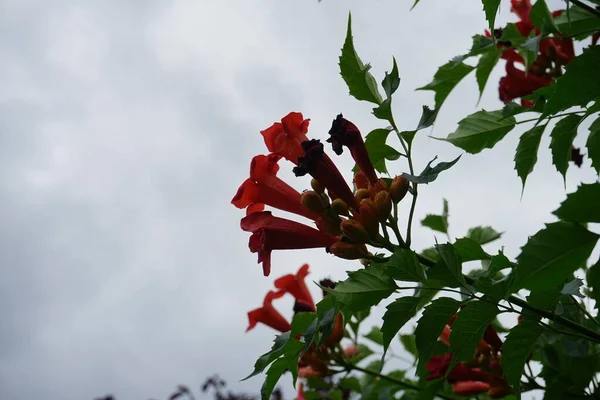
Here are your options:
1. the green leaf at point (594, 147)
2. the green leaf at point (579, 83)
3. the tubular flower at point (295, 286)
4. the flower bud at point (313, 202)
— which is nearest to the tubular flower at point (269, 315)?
the tubular flower at point (295, 286)

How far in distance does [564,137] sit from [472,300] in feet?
2.41

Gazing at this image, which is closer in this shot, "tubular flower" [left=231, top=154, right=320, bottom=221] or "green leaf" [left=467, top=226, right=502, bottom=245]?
"tubular flower" [left=231, top=154, right=320, bottom=221]

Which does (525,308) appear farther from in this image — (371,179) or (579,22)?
(579,22)

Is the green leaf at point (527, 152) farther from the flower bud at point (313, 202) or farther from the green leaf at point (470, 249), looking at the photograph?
the flower bud at point (313, 202)

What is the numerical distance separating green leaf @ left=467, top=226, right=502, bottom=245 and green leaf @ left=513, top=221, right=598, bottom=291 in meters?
2.04

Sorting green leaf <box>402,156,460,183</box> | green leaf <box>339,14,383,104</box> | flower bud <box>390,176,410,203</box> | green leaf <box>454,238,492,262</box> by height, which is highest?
green leaf <box>339,14,383,104</box>

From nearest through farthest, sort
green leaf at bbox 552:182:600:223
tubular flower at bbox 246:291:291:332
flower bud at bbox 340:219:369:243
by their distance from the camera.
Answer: green leaf at bbox 552:182:600:223 → flower bud at bbox 340:219:369:243 → tubular flower at bbox 246:291:291:332

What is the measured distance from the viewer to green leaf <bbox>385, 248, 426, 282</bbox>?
1.91 m

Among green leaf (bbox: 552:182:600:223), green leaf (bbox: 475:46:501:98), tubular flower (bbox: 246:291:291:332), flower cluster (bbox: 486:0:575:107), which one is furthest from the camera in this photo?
tubular flower (bbox: 246:291:291:332)

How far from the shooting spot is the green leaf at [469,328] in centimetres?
195

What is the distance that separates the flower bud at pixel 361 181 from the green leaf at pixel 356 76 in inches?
12.4

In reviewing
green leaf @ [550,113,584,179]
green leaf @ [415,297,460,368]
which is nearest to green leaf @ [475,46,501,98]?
green leaf @ [550,113,584,179]

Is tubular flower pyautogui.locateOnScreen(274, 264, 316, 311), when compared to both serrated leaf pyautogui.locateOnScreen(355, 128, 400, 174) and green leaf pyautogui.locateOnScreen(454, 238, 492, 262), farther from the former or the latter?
serrated leaf pyautogui.locateOnScreen(355, 128, 400, 174)

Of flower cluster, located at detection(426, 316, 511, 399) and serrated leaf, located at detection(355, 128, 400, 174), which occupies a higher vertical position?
serrated leaf, located at detection(355, 128, 400, 174)
